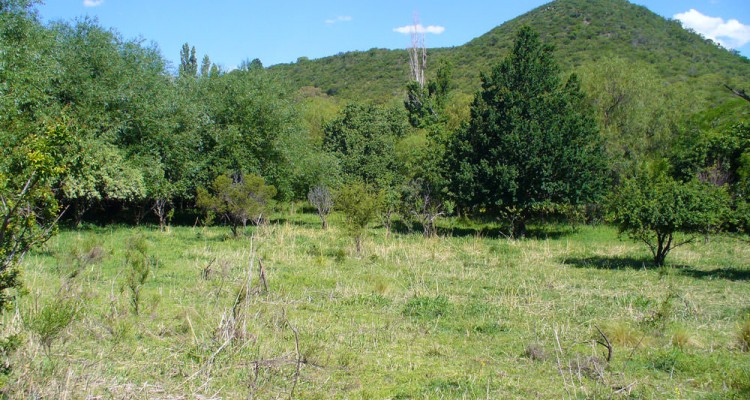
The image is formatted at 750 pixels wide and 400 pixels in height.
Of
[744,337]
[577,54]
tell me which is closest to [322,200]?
[744,337]

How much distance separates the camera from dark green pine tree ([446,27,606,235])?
24.3 metres

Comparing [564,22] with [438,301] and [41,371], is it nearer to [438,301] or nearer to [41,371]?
[438,301]

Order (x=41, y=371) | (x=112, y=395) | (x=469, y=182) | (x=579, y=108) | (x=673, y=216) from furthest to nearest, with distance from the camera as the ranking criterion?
(x=579, y=108), (x=469, y=182), (x=673, y=216), (x=41, y=371), (x=112, y=395)

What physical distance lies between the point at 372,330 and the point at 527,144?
1776cm

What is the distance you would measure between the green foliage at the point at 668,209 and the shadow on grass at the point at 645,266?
2.09ft

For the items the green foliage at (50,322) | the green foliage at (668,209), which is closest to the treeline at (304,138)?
the green foliage at (668,209)

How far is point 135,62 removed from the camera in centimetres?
2336

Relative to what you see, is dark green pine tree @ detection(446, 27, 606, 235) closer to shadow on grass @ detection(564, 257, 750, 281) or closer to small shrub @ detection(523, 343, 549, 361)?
shadow on grass @ detection(564, 257, 750, 281)

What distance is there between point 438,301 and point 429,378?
4149 millimetres

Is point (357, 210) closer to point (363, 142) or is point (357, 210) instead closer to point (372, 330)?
point (372, 330)

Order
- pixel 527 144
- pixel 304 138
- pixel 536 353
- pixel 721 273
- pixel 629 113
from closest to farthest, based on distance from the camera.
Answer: pixel 536 353, pixel 721 273, pixel 527 144, pixel 629 113, pixel 304 138

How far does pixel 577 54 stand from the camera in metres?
60.4

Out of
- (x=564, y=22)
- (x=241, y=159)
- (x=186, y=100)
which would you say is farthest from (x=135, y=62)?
(x=564, y=22)

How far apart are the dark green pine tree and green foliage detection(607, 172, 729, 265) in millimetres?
7228
